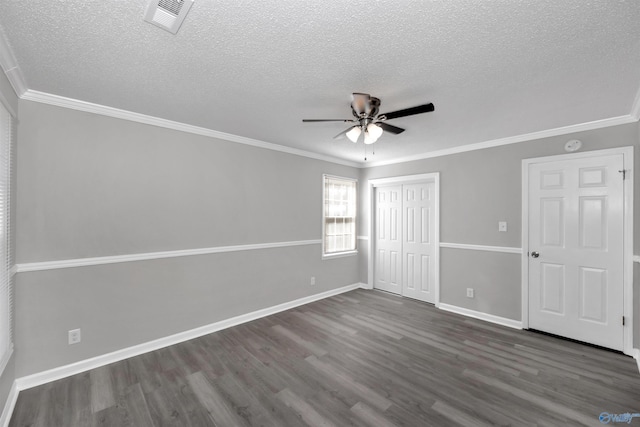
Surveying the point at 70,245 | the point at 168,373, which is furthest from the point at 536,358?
the point at 70,245

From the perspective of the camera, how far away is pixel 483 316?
382 centimetres

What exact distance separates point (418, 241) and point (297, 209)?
2.16 m

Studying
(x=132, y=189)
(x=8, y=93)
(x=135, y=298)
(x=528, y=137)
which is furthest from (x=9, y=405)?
(x=528, y=137)

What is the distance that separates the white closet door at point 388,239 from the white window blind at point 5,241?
15.6ft

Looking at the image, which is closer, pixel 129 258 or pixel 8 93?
pixel 8 93

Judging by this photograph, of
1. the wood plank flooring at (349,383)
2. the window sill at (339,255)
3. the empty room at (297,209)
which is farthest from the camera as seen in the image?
the window sill at (339,255)

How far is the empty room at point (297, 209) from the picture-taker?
1628mm

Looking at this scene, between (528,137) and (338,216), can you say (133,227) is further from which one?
(528,137)

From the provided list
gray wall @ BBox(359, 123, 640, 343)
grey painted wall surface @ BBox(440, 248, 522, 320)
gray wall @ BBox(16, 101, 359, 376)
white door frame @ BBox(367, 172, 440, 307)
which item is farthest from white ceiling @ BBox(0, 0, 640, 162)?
grey painted wall surface @ BBox(440, 248, 522, 320)

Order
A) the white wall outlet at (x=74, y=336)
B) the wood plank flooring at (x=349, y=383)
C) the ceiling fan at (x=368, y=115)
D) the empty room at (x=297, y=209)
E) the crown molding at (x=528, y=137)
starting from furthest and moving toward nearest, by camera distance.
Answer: the crown molding at (x=528, y=137) < the white wall outlet at (x=74, y=336) < the ceiling fan at (x=368, y=115) < the wood plank flooring at (x=349, y=383) < the empty room at (x=297, y=209)

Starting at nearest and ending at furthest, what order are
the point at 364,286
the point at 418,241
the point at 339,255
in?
the point at 418,241 < the point at 339,255 < the point at 364,286

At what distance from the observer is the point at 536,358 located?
9.17ft

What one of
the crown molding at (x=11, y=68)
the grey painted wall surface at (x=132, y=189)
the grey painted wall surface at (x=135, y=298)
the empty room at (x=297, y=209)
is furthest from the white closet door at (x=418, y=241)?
the crown molding at (x=11, y=68)

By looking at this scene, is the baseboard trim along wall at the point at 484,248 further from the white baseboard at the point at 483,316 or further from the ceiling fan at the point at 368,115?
the ceiling fan at the point at 368,115
